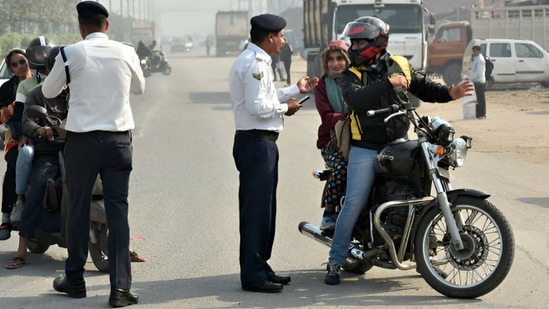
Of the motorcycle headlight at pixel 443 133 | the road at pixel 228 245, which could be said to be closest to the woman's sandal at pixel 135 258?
the road at pixel 228 245

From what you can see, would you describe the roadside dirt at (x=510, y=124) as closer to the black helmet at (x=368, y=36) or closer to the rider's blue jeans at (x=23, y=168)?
the black helmet at (x=368, y=36)

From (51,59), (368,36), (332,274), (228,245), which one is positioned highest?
(368,36)

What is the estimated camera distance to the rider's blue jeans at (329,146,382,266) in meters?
6.83

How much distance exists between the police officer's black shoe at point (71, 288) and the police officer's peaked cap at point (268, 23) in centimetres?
204

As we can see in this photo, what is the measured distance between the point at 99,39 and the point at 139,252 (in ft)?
8.01

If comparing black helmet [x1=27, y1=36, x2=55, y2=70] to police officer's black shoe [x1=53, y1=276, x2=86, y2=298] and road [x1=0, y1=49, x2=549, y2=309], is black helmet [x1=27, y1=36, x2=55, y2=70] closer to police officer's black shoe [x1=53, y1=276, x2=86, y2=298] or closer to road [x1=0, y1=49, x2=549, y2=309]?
road [x1=0, y1=49, x2=549, y2=309]

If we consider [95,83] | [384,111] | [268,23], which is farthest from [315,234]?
[95,83]

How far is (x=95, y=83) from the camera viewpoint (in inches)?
256

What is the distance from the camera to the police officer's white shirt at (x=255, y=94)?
6.74 m

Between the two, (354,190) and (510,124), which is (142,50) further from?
(354,190)

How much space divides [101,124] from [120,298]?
42.7 inches

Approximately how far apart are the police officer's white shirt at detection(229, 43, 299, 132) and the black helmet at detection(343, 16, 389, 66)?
22.7 inches

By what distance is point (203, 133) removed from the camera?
19.3m

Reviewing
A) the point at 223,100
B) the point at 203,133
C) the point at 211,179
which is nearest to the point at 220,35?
the point at 223,100
